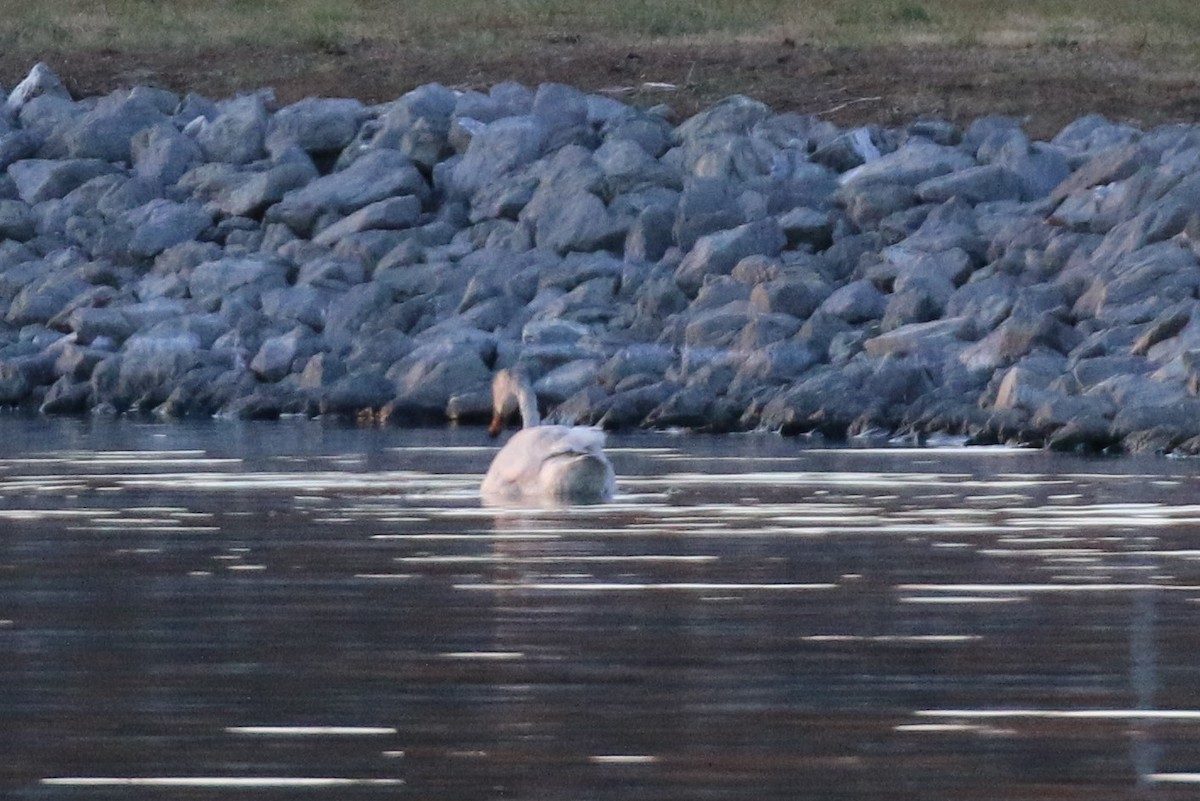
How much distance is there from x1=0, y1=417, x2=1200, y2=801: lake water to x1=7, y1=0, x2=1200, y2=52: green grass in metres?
19.9

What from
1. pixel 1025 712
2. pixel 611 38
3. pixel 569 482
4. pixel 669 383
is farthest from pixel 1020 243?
pixel 1025 712

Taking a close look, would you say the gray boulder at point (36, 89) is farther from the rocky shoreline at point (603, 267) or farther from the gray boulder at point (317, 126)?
the gray boulder at point (317, 126)

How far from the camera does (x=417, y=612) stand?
9.20 metres

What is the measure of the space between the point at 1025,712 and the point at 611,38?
89.1 feet

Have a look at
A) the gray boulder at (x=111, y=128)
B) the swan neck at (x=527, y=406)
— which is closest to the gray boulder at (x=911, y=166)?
the gray boulder at (x=111, y=128)

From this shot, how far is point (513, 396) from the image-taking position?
55.4ft

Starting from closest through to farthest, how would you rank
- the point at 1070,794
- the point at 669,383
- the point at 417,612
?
1. the point at 1070,794
2. the point at 417,612
3. the point at 669,383

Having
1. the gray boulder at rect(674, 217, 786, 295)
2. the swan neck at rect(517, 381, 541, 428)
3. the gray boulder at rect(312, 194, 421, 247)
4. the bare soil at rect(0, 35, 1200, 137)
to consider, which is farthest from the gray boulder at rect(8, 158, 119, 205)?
the swan neck at rect(517, 381, 541, 428)

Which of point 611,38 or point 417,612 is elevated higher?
point 611,38

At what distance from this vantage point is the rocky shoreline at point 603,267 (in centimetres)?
1881

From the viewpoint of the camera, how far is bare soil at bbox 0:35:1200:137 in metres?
28.8

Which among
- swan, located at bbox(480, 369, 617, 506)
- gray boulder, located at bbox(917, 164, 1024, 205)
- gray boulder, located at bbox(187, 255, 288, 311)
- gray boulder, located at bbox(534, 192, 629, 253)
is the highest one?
gray boulder, located at bbox(917, 164, 1024, 205)

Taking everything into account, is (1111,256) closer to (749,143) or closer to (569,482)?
(749,143)

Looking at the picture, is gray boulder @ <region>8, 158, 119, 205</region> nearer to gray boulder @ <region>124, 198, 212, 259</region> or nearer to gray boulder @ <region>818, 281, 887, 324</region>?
gray boulder @ <region>124, 198, 212, 259</region>
